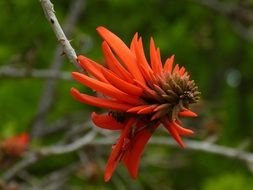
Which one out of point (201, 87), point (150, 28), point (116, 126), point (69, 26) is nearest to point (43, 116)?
point (69, 26)

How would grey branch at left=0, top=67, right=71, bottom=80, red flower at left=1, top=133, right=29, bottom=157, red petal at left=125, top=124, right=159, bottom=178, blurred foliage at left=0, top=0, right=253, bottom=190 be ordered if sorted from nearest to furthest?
red petal at left=125, top=124, right=159, bottom=178, red flower at left=1, top=133, right=29, bottom=157, grey branch at left=0, top=67, right=71, bottom=80, blurred foliage at left=0, top=0, right=253, bottom=190

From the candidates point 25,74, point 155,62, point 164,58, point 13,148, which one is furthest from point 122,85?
point 164,58

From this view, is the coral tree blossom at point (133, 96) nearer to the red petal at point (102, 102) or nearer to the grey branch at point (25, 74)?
the red petal at point (102, 102)

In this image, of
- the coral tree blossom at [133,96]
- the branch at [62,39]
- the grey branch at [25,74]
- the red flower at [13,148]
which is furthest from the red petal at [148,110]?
the grey branch at [25,74]

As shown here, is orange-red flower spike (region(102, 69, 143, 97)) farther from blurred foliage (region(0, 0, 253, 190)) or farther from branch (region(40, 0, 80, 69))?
blurred foliage (region(0, 0, 253, 190))

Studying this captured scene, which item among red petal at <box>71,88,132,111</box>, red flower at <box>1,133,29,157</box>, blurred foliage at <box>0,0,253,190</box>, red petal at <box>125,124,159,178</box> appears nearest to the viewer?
red petal at <box>71,88,132,111</box>

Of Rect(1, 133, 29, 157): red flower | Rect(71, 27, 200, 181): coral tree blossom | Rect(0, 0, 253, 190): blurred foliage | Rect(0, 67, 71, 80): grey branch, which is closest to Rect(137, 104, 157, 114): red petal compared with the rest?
Rect(71, 27, 200, 181): coral tree blossom

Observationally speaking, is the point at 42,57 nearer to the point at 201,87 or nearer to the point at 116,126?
the point at 201,87
